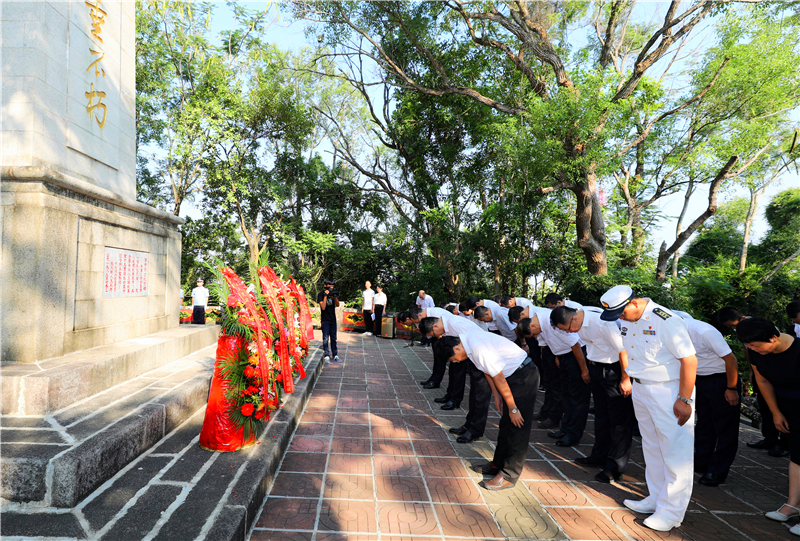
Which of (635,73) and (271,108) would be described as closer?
(635,73)

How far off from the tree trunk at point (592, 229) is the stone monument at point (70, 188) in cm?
850

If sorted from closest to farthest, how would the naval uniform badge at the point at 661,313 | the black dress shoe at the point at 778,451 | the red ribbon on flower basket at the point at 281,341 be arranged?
the naval uniform badge at the point at 661,313 < the red ribbon on flower basket at the point at 281,341 < the black dress shoe at the point at 778,451

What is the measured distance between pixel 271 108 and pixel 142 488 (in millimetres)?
15870

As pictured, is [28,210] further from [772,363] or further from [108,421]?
[772,363]

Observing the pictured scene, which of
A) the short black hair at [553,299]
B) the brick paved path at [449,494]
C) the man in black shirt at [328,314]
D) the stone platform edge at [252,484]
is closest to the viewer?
the stone platform edge at [252,484]

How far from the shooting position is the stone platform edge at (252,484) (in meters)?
2.33

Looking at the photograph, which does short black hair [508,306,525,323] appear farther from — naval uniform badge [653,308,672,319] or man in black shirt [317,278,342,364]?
man in black shirt [317,278,342,364]

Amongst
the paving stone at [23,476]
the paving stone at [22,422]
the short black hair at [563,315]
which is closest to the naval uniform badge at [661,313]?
the short black hair at [563,315]

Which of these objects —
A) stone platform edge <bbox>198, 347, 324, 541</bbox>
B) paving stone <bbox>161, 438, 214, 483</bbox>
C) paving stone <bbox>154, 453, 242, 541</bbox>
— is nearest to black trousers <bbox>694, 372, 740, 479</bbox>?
stone platform edge <bbox>198, 347, 324, 541</bbox>

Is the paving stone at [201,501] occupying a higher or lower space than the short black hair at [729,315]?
lower

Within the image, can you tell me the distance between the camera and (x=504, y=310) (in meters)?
6.60

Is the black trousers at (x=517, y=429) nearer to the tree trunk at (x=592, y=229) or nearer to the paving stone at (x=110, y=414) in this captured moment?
the paving stone at (x=110, y=414)

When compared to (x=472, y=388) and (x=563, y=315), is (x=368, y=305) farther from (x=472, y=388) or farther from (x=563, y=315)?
(x=563, y=315)

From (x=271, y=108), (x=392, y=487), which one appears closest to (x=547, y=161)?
(x=392, y=487)
